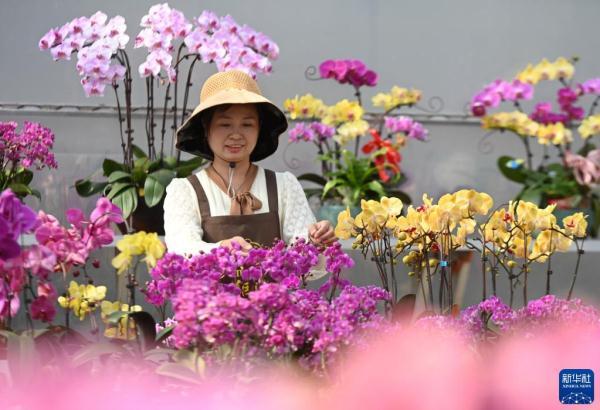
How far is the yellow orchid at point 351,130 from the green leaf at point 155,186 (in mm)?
792

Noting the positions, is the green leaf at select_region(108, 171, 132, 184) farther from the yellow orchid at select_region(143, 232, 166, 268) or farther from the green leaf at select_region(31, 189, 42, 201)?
the yellow orchid at select_region(143, 232, 166, 268)

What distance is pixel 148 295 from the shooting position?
103cm

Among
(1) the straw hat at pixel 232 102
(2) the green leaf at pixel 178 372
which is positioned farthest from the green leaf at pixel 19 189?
(2) the green leaf at pixel 178 372

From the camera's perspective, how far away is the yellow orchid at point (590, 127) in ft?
11.7

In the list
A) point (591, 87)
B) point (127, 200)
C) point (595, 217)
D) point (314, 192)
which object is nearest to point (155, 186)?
point (127, 200)

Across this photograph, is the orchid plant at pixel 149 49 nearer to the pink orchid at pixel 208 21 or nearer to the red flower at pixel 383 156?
the pink orchid at pixel 208 21

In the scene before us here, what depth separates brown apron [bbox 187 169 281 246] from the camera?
1.92 meters

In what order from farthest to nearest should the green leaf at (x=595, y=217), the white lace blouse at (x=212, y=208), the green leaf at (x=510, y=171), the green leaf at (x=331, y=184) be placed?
the green leaf at (x=510, y=171)
the green leaf at (x=595, y=217)
the green leaf at (x=331, y=184)
the white lace blouse at (x=212, y=208)

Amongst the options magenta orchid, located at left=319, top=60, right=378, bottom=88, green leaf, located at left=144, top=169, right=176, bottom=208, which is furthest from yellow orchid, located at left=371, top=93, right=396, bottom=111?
→ green leaf, located at left=144, top=169, right=176, bottom=208

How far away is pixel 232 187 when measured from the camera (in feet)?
6.54

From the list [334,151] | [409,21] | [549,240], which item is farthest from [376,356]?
[409,21]

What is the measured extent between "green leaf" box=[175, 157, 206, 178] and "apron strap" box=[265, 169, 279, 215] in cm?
91

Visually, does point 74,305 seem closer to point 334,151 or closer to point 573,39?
point 334,151

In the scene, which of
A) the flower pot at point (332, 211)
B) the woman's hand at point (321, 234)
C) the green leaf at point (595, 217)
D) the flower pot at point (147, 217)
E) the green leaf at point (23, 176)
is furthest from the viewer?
the green leaf at point (595, 217)
